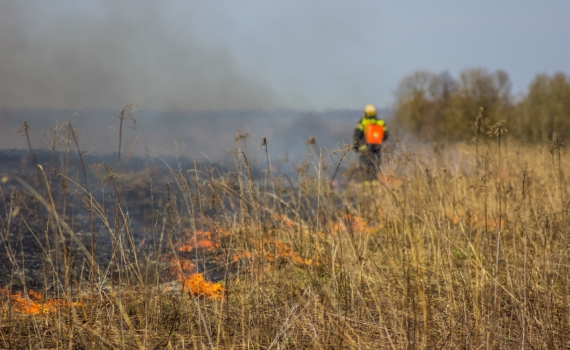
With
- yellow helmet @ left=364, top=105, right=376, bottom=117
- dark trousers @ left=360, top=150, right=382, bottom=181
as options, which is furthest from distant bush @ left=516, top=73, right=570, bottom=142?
dark trousers @ left=360, top=150, right=382, bottom=181

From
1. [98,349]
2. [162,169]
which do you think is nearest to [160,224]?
[162,169]

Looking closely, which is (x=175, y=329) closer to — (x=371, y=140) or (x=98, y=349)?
(x=98, y=349)

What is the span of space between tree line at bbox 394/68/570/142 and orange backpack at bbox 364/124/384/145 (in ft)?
21.1

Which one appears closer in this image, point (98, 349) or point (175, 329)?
point (98, 349)

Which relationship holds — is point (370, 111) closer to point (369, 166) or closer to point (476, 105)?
point (369, 166)

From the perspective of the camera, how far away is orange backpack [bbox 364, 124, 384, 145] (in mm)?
10859

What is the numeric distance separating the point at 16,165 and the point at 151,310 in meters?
3.54

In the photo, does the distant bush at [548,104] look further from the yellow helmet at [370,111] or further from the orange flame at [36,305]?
the orange flame at [36,305]

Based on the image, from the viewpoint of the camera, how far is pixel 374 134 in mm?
10898

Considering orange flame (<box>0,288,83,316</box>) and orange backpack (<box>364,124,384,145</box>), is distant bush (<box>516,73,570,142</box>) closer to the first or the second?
orange backpack (<box>364,124,384,145</box>)

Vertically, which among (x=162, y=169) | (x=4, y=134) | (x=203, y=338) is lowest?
(x=203, y=338)

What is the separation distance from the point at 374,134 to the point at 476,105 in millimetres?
24810

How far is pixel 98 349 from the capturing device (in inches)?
114

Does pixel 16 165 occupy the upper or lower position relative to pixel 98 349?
upper
